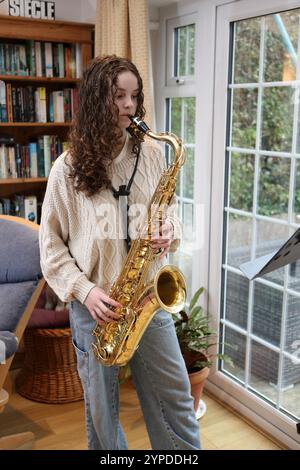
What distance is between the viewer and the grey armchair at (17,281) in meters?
2.28

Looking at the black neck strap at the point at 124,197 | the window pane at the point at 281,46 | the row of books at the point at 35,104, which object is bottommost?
the black neck strap at the point at 124,197

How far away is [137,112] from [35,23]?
53.0 inches

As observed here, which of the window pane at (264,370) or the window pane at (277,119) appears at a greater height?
the window pane at (277,119)

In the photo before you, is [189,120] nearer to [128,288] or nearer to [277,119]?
[277,119]

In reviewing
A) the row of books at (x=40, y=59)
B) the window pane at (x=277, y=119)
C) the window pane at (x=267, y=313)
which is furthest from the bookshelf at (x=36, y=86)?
the window pane at (x=267, y=313)

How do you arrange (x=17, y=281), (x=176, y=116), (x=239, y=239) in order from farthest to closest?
(x=176, y=116) → (x=239, y=239) → (x=17, y=281)

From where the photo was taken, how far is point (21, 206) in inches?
124

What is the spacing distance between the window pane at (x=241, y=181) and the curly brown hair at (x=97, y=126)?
925 mm

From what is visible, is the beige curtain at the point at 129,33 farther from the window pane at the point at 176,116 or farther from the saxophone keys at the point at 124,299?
the saxophone keys at the point at 124,299

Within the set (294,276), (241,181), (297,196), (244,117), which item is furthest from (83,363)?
(244,117)

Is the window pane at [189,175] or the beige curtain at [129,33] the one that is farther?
the window pane at [189,175]

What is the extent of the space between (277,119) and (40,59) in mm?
1433
